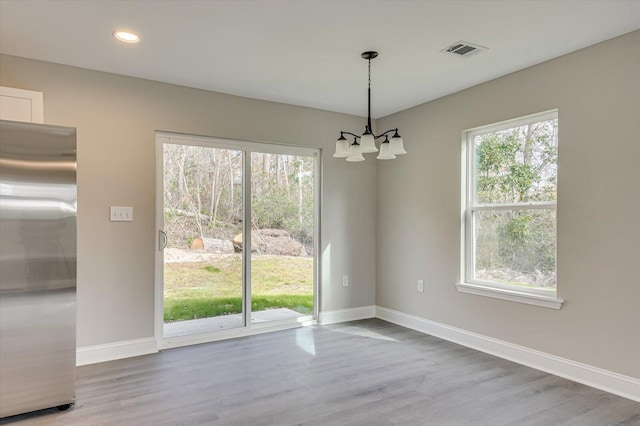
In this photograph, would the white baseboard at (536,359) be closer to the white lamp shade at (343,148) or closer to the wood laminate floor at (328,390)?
the wood laminate floor at (328,390)

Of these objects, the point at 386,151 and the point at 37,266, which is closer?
the point at 37,266

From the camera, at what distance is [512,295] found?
11.2 ft

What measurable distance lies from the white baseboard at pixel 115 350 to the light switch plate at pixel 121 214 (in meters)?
1.09

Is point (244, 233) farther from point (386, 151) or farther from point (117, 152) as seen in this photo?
point (386, 151)

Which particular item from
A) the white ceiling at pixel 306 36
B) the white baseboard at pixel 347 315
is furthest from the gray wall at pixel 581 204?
the white baseboard at pixel 347 315

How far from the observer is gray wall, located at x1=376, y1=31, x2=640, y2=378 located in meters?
2.73

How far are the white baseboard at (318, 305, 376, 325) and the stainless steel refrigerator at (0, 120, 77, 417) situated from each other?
2.67 meters

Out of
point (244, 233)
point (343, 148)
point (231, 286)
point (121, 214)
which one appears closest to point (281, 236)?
point (244, 233)

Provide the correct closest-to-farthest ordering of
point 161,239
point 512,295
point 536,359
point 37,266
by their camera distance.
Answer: point 37,266 < point 536,359 < point 512,295 < point 161,239

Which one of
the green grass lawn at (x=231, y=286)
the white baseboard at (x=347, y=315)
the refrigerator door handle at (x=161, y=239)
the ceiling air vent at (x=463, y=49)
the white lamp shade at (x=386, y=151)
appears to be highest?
the ceiling air vent at (x=463, y=49)

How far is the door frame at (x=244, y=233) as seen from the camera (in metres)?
3.72

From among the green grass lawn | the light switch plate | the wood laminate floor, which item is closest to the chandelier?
the wood laminate floor

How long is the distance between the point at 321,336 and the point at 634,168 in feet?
9.90

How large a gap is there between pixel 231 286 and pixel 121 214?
50.8 inches
